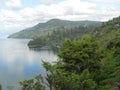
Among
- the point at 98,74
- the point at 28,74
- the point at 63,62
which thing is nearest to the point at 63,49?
the point at 63,62

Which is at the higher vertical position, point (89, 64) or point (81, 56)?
→ point (81, 56)

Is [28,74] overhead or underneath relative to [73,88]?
underneath

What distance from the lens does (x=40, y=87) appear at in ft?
119

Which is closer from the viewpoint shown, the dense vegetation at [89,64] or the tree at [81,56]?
the dense vegetation at [89,64]

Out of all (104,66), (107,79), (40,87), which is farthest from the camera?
(104,66)

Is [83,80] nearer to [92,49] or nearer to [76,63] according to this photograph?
[76,63]

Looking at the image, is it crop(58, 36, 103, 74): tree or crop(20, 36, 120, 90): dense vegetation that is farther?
crop(58, 36, 103, 74): tree

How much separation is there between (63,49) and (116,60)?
12.2m

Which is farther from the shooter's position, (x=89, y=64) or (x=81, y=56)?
(x=89, y=64)

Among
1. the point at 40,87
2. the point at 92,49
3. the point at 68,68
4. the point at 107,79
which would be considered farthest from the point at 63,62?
the point at 40,87

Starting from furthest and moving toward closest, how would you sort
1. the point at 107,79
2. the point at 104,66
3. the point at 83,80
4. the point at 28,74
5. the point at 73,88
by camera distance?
the point at 28,74 < the point at 104,66 < the point at 107,79 < the point at 83,80 < the point at 73,88

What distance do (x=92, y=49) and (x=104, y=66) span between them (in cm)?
379

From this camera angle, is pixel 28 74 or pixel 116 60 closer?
pixel 116 60

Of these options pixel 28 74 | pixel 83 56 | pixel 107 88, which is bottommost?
pixel 28 74
